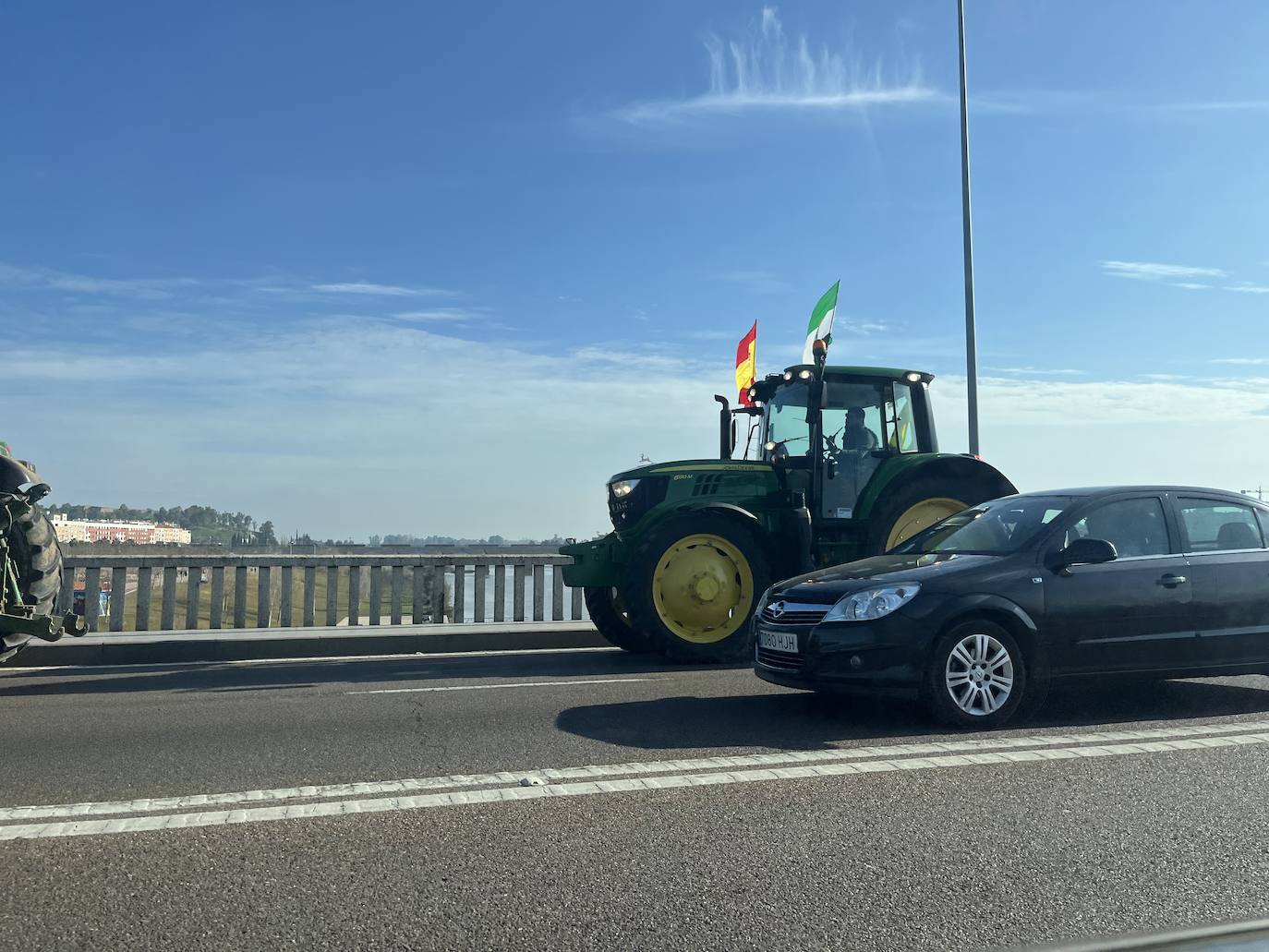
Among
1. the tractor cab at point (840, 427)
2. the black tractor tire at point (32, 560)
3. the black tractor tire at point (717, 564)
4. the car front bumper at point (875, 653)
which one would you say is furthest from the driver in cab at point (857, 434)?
the black tractor tire at point (32, 560)

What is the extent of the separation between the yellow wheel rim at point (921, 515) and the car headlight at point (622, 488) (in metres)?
2.51

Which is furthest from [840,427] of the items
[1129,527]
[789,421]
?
[1129,527]

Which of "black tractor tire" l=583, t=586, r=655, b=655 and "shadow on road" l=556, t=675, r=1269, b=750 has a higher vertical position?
"black tractor tire" l=583, t=586, r=655, b=655

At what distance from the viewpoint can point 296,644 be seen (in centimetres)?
1155

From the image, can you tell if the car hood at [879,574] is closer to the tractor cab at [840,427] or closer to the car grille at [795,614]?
the car grille at [795,614]

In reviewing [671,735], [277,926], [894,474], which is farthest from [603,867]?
[894,474]

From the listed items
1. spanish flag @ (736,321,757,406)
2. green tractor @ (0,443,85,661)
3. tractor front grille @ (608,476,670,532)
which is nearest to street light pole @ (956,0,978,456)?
spanish flag @ (736,321,757,406)

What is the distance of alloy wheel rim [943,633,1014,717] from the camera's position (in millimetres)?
6746

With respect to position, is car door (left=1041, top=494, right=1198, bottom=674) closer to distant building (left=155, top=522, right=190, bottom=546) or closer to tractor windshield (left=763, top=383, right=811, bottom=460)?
tractor windshield (left=763, top=383, right=811, bottom=460)

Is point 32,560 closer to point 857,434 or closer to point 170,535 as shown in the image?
point 857,434

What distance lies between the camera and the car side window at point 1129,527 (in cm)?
747

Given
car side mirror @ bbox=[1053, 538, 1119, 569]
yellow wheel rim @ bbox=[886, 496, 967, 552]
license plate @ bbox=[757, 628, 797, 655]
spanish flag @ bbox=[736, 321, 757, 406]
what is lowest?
license plate @ bbox=[757, 628, 797, 655]

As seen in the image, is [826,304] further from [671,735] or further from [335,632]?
[671,735]

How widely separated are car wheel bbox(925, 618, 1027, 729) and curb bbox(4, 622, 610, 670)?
21.2 ft
